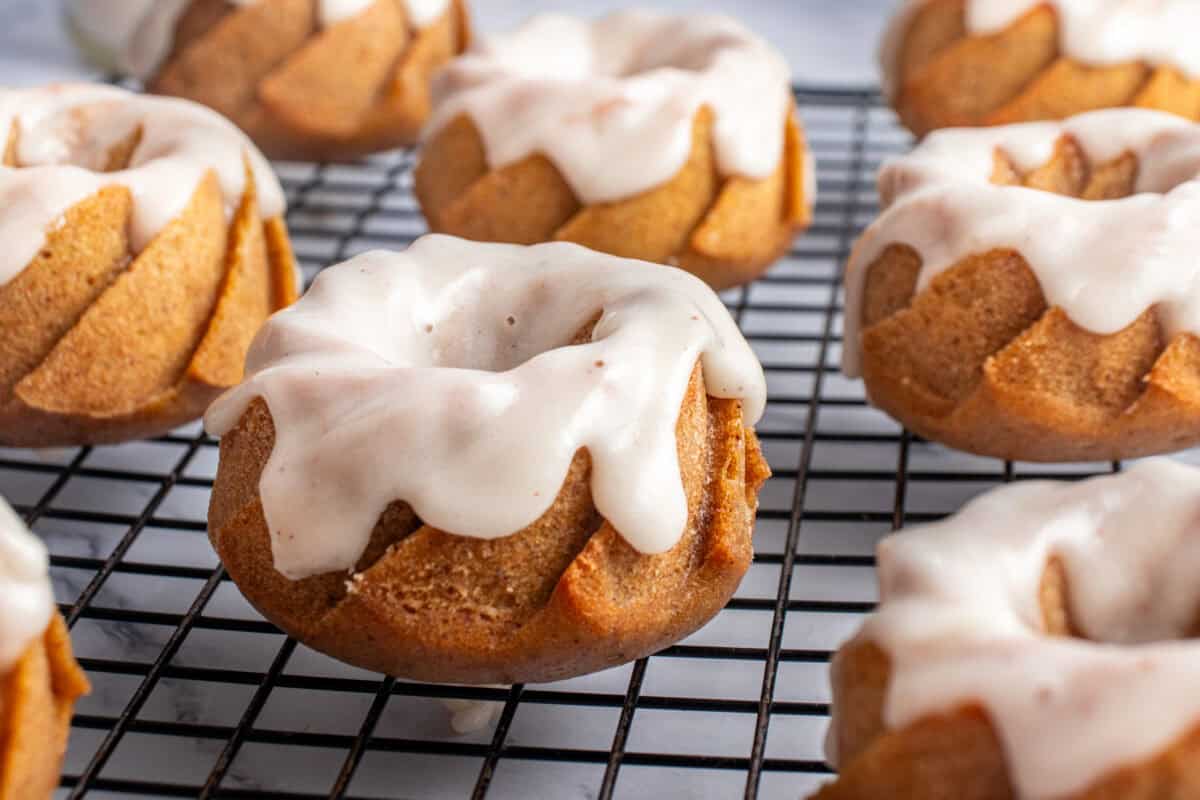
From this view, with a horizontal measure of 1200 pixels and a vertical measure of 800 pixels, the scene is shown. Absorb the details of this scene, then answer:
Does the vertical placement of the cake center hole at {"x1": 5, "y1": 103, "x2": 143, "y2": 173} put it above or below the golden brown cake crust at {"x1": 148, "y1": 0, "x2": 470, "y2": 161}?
above

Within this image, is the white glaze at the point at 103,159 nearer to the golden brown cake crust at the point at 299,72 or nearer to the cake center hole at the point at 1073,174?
the golden brown cake crust at the point at 299,72

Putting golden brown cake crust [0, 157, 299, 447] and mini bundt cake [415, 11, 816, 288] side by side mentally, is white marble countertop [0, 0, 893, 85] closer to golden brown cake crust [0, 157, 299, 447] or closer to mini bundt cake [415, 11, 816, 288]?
mini bundt cake [415, 11, 816, 288]

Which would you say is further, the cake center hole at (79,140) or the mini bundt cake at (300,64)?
the mini bundt cake at (300,64)

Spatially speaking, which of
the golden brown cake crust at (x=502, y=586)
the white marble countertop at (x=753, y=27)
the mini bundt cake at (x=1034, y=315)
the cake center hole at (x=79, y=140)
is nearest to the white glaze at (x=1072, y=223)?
the mini bundt cake at (x=1034, y=315)

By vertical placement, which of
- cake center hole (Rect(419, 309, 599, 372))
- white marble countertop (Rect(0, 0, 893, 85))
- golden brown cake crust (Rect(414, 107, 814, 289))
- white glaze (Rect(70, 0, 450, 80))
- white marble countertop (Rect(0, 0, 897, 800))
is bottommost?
white marble countertop (Rect(0, 0, 893, 85))

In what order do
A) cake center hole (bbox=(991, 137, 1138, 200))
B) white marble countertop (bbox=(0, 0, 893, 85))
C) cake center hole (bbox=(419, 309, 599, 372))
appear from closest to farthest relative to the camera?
cake center hole (bbox=(419, 309, 599, 372)) < cake center hole (bbox=(991, 137, 1138, 200)) < white marble countertop (bbox=(0, 0, 893, 85))

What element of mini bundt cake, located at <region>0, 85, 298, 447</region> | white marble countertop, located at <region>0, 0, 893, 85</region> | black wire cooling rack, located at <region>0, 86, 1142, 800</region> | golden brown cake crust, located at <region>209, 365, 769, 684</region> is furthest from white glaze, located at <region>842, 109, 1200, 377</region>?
white marble countertop, located at <region>0, 0, 893, 85</region>

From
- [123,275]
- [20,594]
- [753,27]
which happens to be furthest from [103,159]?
[753,27]
